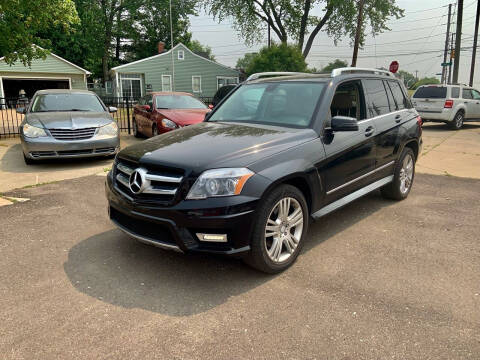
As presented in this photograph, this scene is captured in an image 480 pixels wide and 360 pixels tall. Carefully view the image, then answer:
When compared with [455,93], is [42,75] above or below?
above

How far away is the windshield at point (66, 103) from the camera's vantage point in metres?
8.93

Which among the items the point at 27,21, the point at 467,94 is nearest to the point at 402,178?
the point at 27,21

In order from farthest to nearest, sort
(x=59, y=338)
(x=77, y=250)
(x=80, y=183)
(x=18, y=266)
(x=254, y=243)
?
(x=80, y=183)
(x=77, y=250)
(x=18, y=266)
(x=254, y=243)
(x=59, y=338)

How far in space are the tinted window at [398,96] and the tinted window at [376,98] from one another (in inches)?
13.7

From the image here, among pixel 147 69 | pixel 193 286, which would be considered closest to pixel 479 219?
pixel 193 286

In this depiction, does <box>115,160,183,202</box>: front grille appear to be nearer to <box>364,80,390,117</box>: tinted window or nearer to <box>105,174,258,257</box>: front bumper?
<box>105,174,258,257</box>: front bumper

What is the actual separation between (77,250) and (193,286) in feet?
5.01

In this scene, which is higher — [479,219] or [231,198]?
[231,198]

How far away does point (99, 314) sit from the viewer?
9.71ft

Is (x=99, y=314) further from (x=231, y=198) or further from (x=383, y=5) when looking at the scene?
(x=383, y=5)

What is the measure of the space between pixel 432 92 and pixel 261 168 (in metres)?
14.9

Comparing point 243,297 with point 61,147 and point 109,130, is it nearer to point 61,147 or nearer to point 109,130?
point 61,147

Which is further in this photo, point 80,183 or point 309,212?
point 80,183

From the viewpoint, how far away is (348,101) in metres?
4.57
